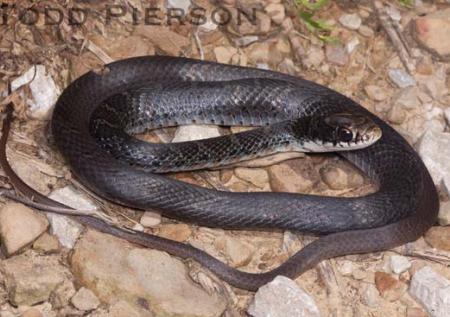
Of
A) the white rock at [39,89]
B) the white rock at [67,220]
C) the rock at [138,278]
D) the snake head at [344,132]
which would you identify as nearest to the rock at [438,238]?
the snake head at [344,132]

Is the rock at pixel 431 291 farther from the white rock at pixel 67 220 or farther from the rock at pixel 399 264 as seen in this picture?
the white rock at pixel 67 220

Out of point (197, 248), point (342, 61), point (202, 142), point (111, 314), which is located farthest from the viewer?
point (342, 61)

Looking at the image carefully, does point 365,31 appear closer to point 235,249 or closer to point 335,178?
point 335,178

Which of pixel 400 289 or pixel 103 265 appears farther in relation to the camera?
pixel 400 289

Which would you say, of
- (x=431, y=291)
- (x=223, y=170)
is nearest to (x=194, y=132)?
(x=223, y=170)

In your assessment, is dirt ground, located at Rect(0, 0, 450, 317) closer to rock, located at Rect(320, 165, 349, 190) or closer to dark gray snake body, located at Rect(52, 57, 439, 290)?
rock, located at Rect(320, 165, 349, 190)

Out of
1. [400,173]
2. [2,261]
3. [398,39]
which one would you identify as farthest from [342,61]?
[2,261]

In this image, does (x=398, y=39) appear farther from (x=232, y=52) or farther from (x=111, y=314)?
(x=111, y=314)
